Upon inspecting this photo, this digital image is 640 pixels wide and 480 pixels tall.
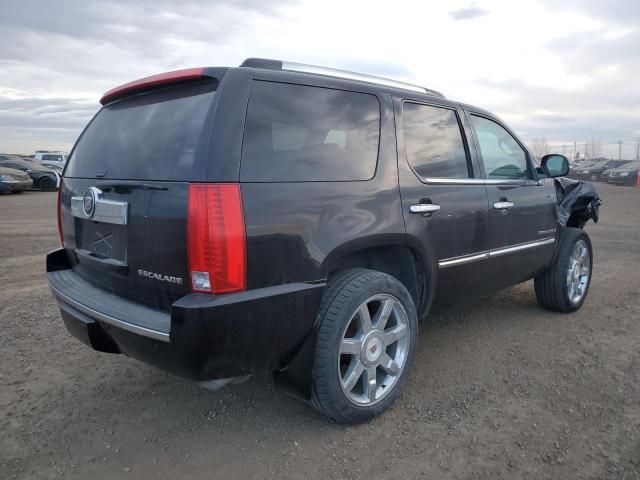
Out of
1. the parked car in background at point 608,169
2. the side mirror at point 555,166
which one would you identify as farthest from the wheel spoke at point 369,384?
the parked car in background at point 608,169

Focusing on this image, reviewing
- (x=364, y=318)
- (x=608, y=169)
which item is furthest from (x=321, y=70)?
(x=608, y=169)

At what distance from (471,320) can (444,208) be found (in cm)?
166

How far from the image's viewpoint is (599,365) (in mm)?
3502

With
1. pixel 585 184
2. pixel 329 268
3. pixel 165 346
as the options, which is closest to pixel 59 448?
pixel 165 346

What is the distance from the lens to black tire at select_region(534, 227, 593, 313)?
452cm

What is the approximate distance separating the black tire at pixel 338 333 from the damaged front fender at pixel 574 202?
8.51ft

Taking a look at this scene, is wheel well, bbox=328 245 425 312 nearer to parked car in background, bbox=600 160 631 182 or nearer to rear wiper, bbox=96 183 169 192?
rear wiper, bbox=96 183 169 192

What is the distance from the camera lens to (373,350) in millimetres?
2807

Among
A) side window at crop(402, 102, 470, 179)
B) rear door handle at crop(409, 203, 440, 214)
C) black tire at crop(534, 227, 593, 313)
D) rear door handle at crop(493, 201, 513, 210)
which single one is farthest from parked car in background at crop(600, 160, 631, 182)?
rear door handle at crop(409, 203, 440, 214)

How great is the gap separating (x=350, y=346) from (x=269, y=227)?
0.85 m

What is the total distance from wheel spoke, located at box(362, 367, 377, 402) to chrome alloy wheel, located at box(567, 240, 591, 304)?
267cm

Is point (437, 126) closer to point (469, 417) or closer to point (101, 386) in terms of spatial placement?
point (469, 417)

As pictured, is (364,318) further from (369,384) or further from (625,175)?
(625,175)

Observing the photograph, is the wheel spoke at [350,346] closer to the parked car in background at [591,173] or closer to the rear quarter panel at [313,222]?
the rear quarter panel at [313,222]
